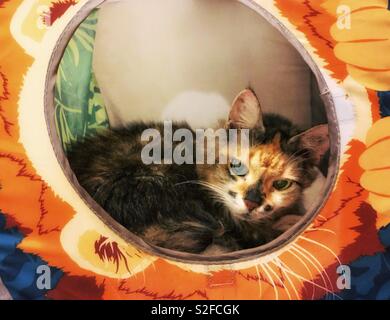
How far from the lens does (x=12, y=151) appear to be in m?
1.24

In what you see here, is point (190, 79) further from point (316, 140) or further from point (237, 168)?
point (316, 140)

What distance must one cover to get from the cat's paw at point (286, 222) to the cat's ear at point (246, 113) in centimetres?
26

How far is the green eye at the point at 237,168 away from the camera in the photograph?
1.27 meters

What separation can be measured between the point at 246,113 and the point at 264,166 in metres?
0.15

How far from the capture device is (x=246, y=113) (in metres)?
1.27

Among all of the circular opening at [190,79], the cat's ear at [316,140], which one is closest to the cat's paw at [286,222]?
the circular opening at [190,79]

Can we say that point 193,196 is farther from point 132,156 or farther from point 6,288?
point 6,288

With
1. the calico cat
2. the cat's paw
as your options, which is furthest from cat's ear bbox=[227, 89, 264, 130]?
the cat's paw

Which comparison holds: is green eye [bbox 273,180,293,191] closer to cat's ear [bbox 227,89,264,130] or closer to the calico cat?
the calico cat

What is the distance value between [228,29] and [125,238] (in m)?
0.63

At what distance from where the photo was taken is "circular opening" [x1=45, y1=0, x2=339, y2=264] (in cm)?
125

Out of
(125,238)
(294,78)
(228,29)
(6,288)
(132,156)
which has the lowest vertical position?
(6,288)

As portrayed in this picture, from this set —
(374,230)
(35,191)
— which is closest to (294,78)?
(374,230)

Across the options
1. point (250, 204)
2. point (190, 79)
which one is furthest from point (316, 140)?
point (190, 79)
